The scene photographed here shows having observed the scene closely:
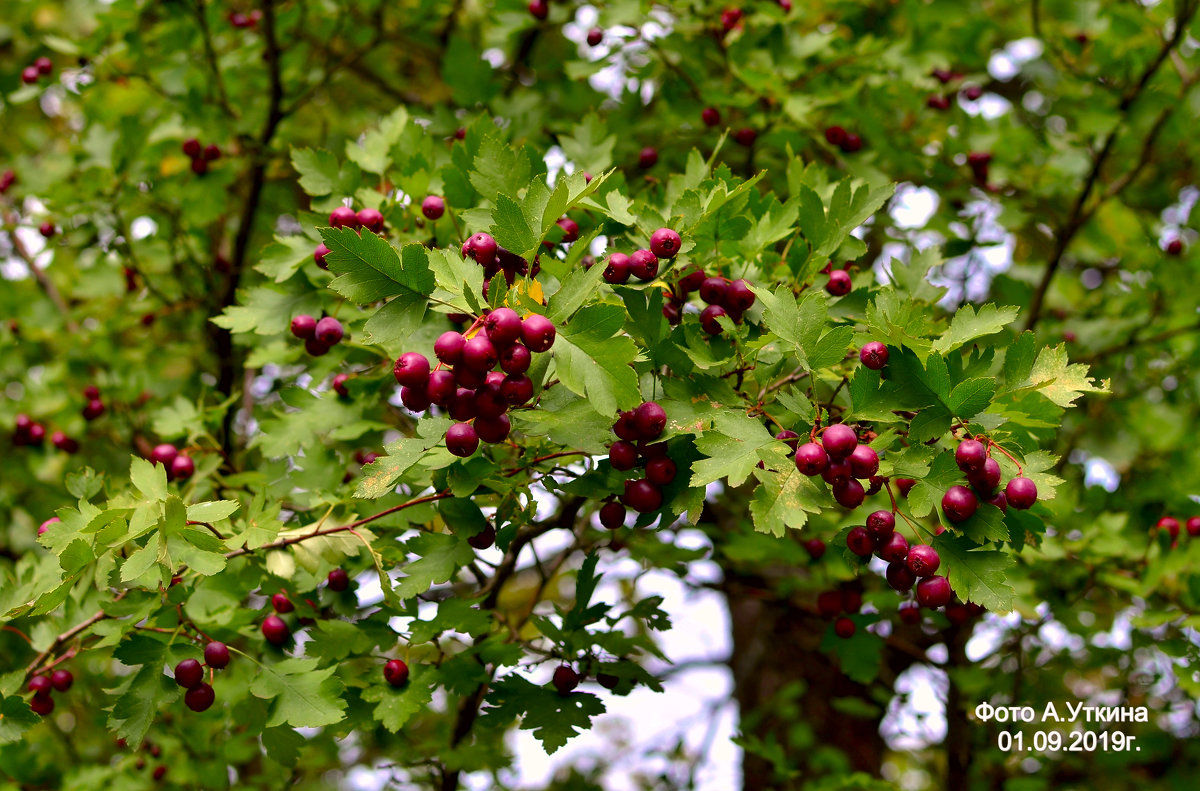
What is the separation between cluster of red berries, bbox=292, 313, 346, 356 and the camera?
98.2 inches

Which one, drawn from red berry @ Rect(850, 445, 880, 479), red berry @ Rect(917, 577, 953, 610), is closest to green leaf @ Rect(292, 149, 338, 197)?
red berry @ Rect(850, 445, 880, 479)

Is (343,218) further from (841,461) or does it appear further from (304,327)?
(841,461)

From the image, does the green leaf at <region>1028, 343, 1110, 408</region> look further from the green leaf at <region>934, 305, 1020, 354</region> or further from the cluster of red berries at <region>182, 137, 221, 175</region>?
the cluster of red berries at <region>182, 137, 221, 175</region>

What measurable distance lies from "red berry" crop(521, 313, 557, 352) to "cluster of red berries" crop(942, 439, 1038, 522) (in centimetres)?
84

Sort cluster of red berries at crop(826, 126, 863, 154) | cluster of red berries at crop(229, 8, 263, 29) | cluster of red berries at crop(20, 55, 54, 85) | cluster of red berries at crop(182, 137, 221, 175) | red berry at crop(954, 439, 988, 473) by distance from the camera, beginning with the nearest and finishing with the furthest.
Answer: red berry at crop(954, 439, 988, 473)
cluster of red berries at crop(826, 126, 863, 154)
cluster of red berries at crop(182, 137, 221, 175)
cluster of red berries at crop(20, 55, 54, 85)
cluster of red berries at crop(229, 8, 263, 29)

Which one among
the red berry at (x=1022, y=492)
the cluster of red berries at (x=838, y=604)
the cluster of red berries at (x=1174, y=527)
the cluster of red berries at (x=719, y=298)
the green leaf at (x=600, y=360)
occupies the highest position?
the green leaf at (x=600, y=360)

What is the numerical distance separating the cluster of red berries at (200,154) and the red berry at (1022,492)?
11.3 feet

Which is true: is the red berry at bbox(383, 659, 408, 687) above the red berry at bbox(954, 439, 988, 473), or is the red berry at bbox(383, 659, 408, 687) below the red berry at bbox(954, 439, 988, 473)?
below

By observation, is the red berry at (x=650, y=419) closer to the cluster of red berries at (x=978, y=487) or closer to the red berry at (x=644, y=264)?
the red berry at (x=644, y=264)

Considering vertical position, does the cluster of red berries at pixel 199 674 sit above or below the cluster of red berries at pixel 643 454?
below

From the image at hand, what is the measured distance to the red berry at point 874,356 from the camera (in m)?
1.89

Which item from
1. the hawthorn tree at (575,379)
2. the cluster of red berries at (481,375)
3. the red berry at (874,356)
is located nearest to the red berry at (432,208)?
the hawthorn tree at (575,379)

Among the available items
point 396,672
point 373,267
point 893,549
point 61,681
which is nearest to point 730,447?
point 893,549

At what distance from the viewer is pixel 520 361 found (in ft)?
5.55
